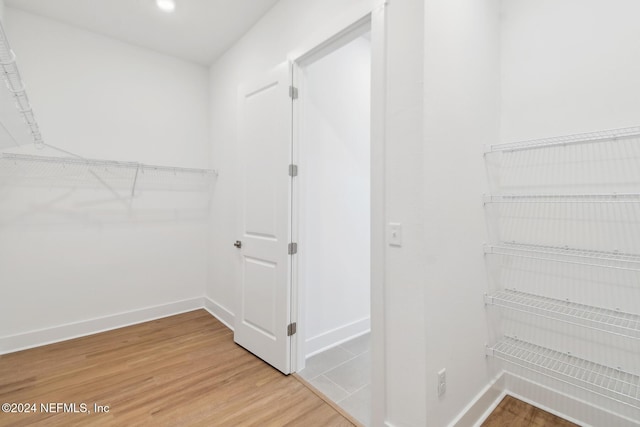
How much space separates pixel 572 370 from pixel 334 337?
171 cm

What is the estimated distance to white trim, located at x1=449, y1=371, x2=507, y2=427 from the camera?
1630mm

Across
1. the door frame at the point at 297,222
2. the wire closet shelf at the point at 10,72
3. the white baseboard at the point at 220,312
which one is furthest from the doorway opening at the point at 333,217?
the wire closet shelf at the point at 10,72

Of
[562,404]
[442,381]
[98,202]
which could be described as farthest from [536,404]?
[98,202]

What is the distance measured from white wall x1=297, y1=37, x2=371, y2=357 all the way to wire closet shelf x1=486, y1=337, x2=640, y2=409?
1.30 metres

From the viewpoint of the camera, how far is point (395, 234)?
1.50 m

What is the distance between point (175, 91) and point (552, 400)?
4.41 m

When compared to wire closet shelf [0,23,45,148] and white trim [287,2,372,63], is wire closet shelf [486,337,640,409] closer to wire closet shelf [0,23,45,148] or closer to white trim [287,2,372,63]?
white trim [287,2,372,63]

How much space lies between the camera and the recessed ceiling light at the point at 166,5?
2.43m

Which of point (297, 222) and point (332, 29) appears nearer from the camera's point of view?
point (332, 29)

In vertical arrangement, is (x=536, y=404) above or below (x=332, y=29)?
below

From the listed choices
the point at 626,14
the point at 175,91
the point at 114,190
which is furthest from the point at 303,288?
the point at 175,91

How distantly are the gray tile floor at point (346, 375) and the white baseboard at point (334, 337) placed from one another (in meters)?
0.05

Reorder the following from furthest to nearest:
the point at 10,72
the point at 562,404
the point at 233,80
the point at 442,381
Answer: the point at 233,80, the point at 562,404, the point at 442,381, the point at 10,72

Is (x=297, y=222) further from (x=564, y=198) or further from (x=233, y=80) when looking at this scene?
(x=233, y=80)
